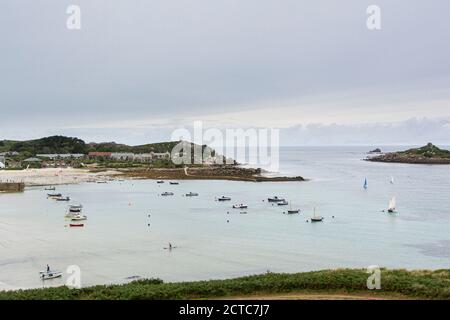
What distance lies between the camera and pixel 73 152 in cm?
13662

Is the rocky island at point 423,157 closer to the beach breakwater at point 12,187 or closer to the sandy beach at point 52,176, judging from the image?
the sandy beach at point 52,176

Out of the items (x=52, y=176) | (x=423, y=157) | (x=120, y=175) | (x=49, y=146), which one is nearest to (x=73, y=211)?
(x=120, y=175)

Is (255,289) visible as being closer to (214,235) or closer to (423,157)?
(214,235)

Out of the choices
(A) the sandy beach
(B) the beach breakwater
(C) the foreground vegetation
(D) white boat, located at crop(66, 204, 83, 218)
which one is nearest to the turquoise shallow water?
(D) white boat, located at crop(66, 204, 83, 218)

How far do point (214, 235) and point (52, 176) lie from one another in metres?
62.7

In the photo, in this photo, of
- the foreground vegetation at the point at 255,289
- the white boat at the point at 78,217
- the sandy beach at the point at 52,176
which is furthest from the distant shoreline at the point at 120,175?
the foreground vegetation at the point at 255,289

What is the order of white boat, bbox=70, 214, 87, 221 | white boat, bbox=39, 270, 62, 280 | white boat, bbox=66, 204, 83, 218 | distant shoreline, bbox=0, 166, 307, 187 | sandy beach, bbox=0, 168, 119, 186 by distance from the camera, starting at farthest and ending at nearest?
1. distant shoreline, bbox=0, 166, 307, 187
2. sandy beach, bbox=0, 168, 119, 186
3. white boat, bbox=66, 204, 83, 218
4. white boat, bbox=70, 214, 87, 221
5. white boat, bbox=39, 270, 62, 280

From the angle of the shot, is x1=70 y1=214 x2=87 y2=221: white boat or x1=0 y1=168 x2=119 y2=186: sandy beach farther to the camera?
x1=0 y1=168 x2=119 y2=186: sandy beach

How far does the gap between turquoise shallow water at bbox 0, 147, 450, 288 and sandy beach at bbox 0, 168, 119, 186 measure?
732 inches

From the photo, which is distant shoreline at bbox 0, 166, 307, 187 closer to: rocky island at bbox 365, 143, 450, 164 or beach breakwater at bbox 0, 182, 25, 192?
beach breakwater at bbox 0, 182, 25, 192

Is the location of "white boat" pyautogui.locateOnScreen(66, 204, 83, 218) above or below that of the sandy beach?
below

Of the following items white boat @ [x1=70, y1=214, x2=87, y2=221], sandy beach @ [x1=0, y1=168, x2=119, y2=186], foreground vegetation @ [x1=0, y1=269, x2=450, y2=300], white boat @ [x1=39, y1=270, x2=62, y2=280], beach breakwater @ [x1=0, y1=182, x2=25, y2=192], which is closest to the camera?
foreground vegetation @ [x1=0, y1=269, x2=450, y2=300]

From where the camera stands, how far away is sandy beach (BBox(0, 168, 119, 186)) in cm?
8124
